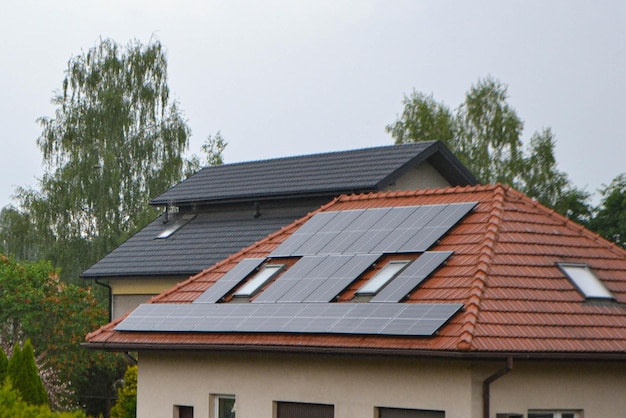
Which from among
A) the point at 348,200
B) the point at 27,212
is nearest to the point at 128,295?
the point at 348,200

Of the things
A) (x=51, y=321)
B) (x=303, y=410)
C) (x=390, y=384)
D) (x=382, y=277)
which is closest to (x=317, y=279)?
(x=382, y=277)

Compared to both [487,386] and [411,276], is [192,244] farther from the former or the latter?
[487,386]

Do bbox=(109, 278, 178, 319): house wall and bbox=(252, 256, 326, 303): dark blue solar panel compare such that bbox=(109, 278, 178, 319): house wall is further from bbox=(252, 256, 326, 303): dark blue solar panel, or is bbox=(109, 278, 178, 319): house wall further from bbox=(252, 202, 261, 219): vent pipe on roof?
bbox=(252, 256, 326, 303): dark blue solar panel

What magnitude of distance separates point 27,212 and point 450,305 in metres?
37.1

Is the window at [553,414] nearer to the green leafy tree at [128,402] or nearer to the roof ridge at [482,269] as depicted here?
the roof ridge at [482,269]

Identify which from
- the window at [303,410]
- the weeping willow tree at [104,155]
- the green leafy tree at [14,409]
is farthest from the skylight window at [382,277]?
the weeping willow tree at [104,155]

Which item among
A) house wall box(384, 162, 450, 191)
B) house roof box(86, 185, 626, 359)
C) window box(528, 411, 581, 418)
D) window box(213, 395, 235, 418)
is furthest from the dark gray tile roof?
window box(528, 411, 581, 418)

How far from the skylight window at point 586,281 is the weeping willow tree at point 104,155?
3220 centimetres

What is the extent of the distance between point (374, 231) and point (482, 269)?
349 cm

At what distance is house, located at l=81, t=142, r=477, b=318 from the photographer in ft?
100

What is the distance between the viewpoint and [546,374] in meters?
16.4

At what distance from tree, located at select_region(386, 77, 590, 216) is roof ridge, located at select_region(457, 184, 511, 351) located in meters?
32.8

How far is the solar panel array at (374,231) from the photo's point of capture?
62.7 feet

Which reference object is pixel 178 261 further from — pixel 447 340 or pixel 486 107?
pixel 486 107
